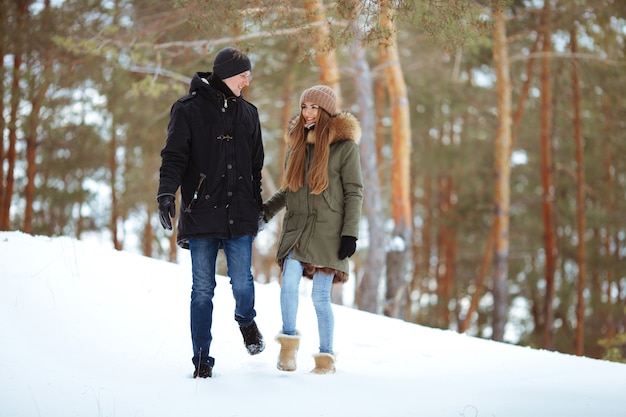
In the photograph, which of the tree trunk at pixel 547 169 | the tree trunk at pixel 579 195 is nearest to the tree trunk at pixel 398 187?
the tree trunk at pixel 547 169

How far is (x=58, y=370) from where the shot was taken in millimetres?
4215

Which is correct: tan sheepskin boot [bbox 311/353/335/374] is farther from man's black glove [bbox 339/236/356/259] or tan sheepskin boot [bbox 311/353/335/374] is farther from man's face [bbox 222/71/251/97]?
man's face [bbox 222/71/251/97]

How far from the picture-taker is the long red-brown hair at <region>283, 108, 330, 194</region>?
14.7 ft

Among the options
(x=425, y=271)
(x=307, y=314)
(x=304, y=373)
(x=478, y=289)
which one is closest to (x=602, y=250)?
(x=425, y=271)

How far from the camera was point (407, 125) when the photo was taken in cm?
1088

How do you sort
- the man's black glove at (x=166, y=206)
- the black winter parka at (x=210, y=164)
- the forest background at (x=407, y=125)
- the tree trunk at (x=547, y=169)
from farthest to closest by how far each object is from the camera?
the tree trunk at (x=547, y=169) → the forest background at (x=407, y=125) → the black winter parka at (x=210, y=164) → the man's black glove at (x=166, y=206)

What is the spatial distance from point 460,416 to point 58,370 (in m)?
2.34

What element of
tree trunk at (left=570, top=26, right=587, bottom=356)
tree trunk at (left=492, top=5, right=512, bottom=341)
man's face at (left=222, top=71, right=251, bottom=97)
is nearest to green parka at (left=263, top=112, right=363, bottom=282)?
man's face at (left=222, top=71, right=251, bottom=97)

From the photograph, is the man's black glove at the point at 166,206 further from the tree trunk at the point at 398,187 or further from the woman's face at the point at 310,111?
the tree trunk at the point at 398,187

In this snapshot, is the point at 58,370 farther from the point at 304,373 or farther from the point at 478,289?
the point at 478,289

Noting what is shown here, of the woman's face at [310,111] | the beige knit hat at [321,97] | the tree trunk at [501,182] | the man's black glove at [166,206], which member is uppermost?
the tree trunk at [501,182]

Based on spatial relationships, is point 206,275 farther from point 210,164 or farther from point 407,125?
point 407,125

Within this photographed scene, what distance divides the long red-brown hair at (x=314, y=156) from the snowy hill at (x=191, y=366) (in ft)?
4.01

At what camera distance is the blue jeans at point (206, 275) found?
170 inches
